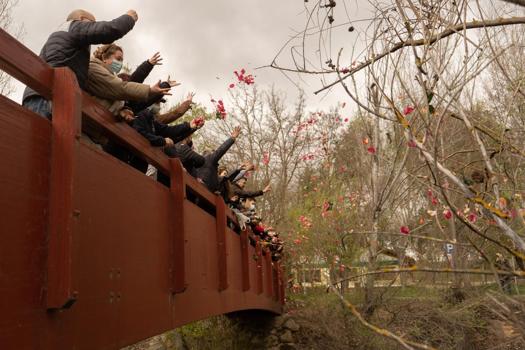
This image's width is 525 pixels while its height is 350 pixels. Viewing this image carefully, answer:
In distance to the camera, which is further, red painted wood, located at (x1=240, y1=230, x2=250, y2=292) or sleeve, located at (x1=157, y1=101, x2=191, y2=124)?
red painted wood, located at (x1=240, y1=230, x2=250, y2=292)

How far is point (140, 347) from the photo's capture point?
50.4 feet

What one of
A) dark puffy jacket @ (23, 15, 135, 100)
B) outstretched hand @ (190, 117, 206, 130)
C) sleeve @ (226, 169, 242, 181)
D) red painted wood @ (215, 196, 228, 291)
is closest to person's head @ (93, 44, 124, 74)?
dark puffy jacket @ (23, 15, 135, 100)

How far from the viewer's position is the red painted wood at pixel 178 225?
3.98 metres

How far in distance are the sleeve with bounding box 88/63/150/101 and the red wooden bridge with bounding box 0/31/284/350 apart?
226mm

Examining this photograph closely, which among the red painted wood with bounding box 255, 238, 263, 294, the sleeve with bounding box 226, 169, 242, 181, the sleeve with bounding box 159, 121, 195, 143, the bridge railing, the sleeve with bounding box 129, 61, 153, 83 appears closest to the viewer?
the bridge railing

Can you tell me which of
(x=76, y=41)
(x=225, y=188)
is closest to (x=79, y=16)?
(x=76, y=41)

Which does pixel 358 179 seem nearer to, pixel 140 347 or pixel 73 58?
pixel 140 347

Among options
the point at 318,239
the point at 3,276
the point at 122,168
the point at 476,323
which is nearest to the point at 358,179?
the point at 318,239

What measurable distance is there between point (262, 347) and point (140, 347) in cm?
394

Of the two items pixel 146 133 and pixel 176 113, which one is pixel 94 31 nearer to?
pixel 146 133

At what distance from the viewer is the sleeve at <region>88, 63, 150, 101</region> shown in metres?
3.12

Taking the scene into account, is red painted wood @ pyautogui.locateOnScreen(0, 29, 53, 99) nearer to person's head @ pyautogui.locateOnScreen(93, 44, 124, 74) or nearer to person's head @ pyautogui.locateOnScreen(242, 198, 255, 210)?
person's head @ pyautogui.locateOnScreen(93, 44, 124, 74)

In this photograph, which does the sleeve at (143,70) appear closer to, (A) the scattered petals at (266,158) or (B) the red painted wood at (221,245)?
(B) the red painted wood at (221,245)

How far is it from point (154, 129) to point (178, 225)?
0.84m
